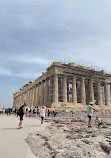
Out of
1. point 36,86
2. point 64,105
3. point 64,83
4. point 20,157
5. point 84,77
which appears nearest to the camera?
point 20,157

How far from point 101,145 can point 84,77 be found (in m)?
37.4

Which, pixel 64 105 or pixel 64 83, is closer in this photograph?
pixel 64 105

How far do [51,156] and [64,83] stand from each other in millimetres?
33558

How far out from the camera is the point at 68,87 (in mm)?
44531

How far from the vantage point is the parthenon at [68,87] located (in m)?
36.4

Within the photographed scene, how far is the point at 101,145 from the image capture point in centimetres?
461

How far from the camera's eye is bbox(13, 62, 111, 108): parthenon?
119ft

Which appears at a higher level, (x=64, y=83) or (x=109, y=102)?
(x=64, y=83)

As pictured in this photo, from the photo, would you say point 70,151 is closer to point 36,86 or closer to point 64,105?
point 64,105

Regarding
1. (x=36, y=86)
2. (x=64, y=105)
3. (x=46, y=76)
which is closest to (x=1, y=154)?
(x=64, y=105)

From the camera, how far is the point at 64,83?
37094 millimetres

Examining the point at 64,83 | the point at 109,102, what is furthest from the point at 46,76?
the point at 109,102

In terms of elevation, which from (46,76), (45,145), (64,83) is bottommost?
(45,145)

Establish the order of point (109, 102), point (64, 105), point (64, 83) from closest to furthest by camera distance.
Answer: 1. point (64, 105)
2. point (64, 83)
3. point (109, 102)
